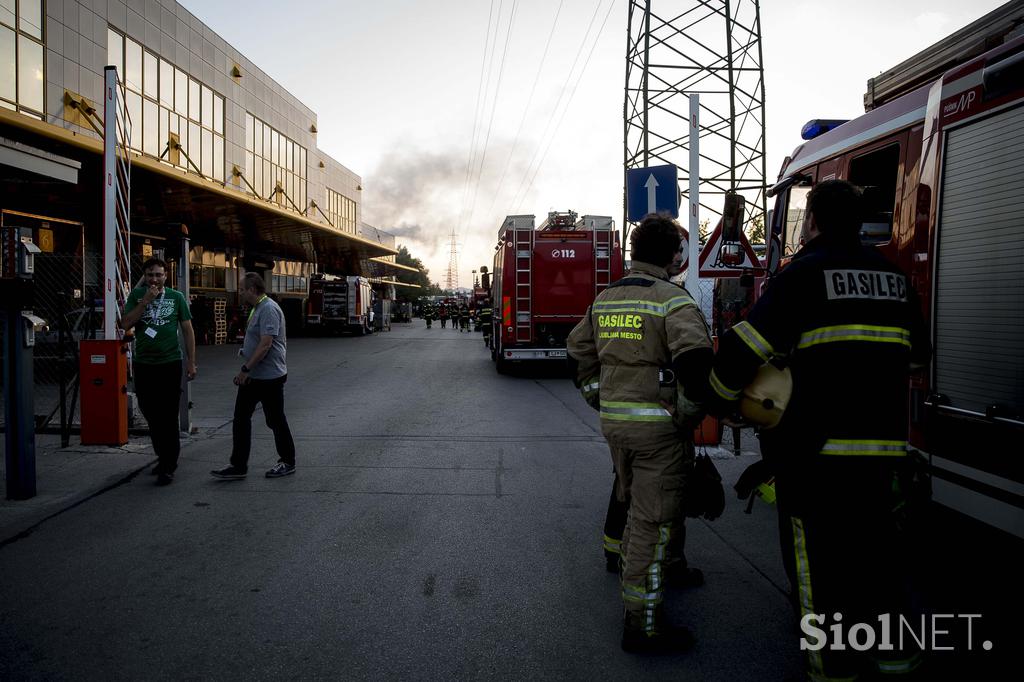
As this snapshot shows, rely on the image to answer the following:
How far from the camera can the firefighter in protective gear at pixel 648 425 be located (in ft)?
10.6

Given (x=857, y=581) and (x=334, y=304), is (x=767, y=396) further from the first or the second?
(x=334, y=304)

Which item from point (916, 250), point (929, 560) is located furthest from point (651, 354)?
point (929, 560)

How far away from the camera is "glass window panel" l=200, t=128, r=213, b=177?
2812 centimetres

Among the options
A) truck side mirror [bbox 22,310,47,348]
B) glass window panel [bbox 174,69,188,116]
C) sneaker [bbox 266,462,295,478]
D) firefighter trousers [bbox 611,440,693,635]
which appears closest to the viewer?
firefighter trousers [bbox 611,440,693,635]

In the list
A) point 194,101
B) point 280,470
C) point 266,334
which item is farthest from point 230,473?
point 194,101

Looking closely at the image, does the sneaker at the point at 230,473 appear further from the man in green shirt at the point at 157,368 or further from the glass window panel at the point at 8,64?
the glass window panel at the point at 8,64

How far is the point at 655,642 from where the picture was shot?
3.21 meters

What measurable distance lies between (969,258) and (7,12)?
21.3 metres

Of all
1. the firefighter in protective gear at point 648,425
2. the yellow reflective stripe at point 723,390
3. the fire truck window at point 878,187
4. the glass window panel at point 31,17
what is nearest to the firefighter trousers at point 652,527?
the firefighter in protective gear at point 648,425

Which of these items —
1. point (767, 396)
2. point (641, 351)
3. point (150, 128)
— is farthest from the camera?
point (150, 128)

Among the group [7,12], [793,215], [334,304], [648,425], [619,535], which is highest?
[7,12]

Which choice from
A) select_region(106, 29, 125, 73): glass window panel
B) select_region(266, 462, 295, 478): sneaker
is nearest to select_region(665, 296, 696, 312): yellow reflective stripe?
select_region(266, 462, 295, 478): sneaker

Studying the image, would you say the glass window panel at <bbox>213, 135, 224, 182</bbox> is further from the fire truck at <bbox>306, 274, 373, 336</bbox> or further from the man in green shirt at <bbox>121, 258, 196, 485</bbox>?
the man in green shirt at <bbox>121, 258, 196, 485</bbox>

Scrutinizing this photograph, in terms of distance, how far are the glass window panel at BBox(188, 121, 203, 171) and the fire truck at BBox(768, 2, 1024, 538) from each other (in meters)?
27.5
